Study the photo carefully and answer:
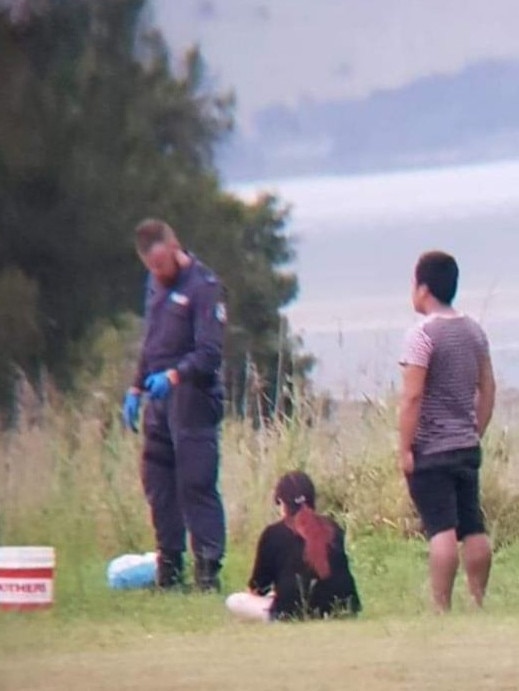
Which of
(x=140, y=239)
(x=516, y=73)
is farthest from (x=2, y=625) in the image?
(x=516, y=73)

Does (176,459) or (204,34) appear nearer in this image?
(204,34)

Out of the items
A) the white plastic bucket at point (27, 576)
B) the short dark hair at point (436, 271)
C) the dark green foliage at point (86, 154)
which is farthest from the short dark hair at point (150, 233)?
the white plastic bucket at point (27, 576)

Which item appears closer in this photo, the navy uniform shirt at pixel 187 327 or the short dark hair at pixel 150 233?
the short dark hair at pixel 150 233

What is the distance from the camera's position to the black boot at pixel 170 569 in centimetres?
740

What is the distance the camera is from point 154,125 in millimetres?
7004

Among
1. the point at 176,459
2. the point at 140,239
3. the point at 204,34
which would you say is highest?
the point at 204,34

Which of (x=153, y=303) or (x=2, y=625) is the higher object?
(x=153, y=303)

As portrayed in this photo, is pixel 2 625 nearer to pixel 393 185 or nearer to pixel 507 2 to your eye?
pixel 393 185

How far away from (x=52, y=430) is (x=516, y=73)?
1563mm

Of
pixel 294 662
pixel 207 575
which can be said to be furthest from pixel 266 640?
pixel 207 575

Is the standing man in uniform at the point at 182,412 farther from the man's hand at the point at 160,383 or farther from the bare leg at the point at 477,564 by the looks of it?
the bare leg at the point at 477,564

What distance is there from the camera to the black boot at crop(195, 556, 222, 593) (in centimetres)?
736

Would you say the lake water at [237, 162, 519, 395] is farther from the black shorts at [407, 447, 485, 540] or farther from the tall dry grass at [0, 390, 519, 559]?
the black shorts at [407, 447, 485, 540]

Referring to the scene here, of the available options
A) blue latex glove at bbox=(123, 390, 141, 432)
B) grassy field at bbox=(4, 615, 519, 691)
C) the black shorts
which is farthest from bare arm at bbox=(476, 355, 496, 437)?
blue latex glove at bbox=(123, 390, 141, 432)
